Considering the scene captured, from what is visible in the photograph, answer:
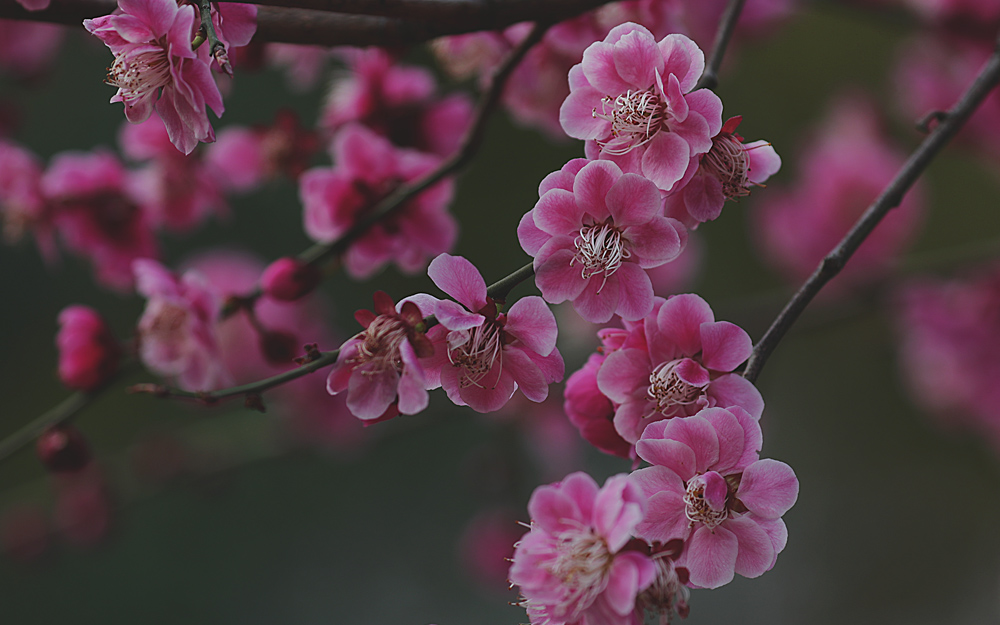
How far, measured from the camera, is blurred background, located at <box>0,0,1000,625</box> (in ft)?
9.70

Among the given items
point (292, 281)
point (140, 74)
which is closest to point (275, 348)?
point (292, 281)

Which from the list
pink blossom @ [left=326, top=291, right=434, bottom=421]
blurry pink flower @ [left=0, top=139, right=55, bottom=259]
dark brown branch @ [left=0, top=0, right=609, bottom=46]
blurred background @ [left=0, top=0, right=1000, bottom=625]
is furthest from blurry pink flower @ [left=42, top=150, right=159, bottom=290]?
blurred background @ [left=0, top=0, right=1000, bottom=625]

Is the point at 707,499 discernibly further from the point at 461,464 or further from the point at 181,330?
the point at 461,464

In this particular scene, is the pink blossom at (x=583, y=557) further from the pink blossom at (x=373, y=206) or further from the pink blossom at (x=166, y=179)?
the pink blossom at (x=166, y=179)

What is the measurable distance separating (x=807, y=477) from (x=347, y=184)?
3375 millimetres

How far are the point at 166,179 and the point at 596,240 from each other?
23.5 inches

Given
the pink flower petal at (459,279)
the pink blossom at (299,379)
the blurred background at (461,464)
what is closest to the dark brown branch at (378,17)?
the pink flower petal at (459,279)

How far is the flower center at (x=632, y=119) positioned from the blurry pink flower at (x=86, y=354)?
→ 49cm

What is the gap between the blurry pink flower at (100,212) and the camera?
793mm

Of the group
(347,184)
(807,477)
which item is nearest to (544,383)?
(347,184)

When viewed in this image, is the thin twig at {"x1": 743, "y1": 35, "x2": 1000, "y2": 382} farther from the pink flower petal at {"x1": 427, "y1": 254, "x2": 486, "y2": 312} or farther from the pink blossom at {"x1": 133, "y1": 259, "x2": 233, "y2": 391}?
the pink blossom at {"x1": 133, "y1": 259, "x2": 233, "y2": 391}

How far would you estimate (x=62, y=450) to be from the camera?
0.59 m

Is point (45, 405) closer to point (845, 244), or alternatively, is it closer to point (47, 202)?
point (47, 202)

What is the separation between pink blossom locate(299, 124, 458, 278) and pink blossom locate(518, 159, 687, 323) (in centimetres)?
27
